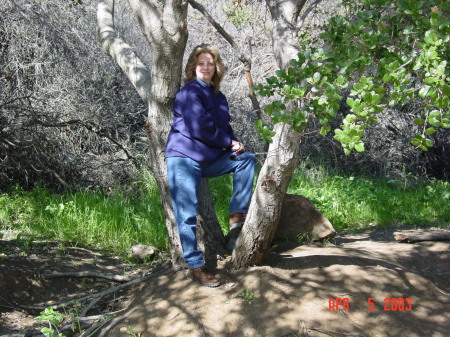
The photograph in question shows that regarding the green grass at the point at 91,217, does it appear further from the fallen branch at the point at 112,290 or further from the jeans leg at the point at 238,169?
the jeans leg at the point at 238,169

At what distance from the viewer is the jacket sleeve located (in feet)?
13.1

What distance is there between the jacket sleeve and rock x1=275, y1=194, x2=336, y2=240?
1.37m

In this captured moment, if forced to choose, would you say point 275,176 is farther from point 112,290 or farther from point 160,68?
point 112,290

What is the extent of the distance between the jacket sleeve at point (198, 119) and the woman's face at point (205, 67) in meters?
0.21

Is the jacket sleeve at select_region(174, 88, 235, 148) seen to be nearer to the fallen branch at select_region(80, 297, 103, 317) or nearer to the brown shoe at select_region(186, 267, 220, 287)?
the brown shoe at select_region(186, 267, 220, 287)

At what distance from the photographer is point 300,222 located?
17.0ft

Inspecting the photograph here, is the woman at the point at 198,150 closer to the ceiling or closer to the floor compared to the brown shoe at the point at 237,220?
closer to the ceiling

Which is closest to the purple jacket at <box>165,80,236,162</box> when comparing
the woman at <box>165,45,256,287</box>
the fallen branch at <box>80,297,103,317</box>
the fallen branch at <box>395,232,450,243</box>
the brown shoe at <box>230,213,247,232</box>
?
the woman at <box>165,45,256,287</box>

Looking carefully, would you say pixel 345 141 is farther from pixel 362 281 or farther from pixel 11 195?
pixel 11 195

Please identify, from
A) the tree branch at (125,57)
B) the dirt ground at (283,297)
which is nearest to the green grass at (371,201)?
the dirt ground at (283,297)

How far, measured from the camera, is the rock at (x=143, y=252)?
5575 millimetres

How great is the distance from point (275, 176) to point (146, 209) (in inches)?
123

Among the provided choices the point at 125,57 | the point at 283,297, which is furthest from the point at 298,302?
the point at 125,57

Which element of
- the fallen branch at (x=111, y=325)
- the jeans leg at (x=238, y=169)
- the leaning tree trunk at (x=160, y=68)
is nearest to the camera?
the fallen branch at (x=111, y=325)
